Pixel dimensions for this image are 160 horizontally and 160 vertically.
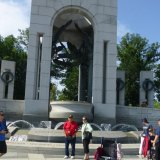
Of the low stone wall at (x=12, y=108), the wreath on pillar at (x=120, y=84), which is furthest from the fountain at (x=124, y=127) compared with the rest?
the wreath on pillar at (x=120, y=84)

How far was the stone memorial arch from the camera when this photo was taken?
2219 cm

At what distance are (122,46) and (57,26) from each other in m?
23.3

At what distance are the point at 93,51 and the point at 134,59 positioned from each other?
22.8 meters

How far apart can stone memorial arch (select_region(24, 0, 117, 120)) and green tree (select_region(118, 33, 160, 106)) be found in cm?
2185

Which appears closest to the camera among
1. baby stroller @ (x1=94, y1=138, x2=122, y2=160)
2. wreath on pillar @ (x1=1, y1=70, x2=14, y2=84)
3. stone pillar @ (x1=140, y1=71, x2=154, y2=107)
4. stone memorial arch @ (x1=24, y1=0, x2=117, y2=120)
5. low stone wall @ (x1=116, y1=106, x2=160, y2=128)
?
baby stroller @ (x1=94, y1=138, x2=122, y2=160)

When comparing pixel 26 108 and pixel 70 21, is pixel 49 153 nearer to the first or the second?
pixel 26 108

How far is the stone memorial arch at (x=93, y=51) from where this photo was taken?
72.8ft

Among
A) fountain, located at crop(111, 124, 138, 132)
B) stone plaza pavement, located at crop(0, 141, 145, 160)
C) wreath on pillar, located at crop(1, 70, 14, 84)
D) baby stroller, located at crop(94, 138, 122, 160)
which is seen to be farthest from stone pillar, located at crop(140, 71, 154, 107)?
baby stroller, located at crop(94, 138, 122, 160)

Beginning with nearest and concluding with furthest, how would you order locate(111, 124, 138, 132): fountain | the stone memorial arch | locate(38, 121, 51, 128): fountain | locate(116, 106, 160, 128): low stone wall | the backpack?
the backpack < locate(38, 121, 51, 128): fountain < locate(111, 124, 138, 132): fountain < the stone memorial arch < locate(116, 106, 160, 128): low stone wall

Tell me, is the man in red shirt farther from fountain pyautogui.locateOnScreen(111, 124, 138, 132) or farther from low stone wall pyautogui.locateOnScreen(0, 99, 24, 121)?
low stone wall pyautogui.locateOnScreen(0, 99, 24, 121)

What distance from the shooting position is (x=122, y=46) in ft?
160

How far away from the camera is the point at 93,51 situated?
78.7 ft

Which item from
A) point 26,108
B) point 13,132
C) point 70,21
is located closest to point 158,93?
point 70,21

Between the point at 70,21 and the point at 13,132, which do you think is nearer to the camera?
the point at 13,132
